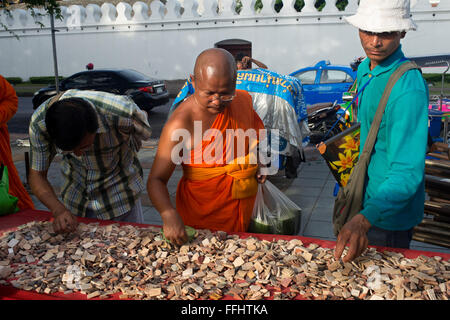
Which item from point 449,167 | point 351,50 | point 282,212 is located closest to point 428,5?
point 351,50

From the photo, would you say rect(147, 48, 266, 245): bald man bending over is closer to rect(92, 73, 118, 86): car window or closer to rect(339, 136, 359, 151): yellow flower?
rect(339, 136, 359, 151): yellow flower

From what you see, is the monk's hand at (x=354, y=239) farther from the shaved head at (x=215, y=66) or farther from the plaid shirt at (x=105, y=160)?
the plaid shirt at (x=105, y=160)

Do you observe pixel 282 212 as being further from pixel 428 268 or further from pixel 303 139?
pixel 303 139

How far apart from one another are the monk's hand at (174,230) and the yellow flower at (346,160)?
0.94m

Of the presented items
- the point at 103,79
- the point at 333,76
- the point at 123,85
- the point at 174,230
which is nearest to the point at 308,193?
the point at 174,230

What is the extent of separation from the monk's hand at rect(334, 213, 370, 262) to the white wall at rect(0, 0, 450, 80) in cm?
1386

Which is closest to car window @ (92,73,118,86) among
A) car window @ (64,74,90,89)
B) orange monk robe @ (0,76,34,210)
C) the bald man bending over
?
car window @ (64,74,90,89)

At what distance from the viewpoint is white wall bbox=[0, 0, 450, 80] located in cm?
1603

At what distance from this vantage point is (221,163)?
2.28m

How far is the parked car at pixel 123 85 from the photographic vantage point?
12.7 m

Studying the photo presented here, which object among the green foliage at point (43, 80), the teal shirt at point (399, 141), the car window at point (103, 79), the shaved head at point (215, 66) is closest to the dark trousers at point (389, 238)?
the teal shirt at point (399, 141)

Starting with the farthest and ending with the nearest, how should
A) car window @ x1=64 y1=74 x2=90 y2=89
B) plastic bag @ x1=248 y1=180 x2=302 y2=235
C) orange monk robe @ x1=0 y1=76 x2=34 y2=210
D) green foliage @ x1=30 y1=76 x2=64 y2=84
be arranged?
green foliage @ x1=30 y1=76 x2=64 y2=84 → car window @ x1=64 y1=74 x2=90 y2=89 → orange monk robe @ x1=0 y1=76 x2=34 y2=210 → plastic bag @ x1=248 y1=180 x2=302 y2=235

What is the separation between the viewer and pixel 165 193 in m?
2.05

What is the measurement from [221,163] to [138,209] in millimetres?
878
